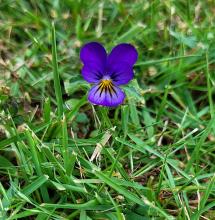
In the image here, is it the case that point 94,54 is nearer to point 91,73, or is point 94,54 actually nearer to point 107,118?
point 91,73

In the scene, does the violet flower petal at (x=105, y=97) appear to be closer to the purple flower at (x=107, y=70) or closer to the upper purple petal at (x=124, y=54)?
the purple flower at (x=107, y=70)

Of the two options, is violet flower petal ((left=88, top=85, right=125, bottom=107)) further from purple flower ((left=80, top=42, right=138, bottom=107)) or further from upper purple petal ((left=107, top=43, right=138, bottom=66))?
upper purple petal ((left=107, top=43, right=138, bottom=66))

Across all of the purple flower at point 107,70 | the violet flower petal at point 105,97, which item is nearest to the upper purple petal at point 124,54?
the purple flower at point 107,70

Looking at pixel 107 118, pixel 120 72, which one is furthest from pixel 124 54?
pixel 107 118

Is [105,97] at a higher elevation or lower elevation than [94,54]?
lower

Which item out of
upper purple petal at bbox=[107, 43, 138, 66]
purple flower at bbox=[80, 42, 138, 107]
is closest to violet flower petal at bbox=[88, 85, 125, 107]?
purple flower at bbox=[80, 42, 138, 107]

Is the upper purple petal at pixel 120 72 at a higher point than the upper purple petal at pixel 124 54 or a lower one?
lower

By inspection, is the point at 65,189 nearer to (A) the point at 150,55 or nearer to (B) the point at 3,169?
(B) the point at 3,169
